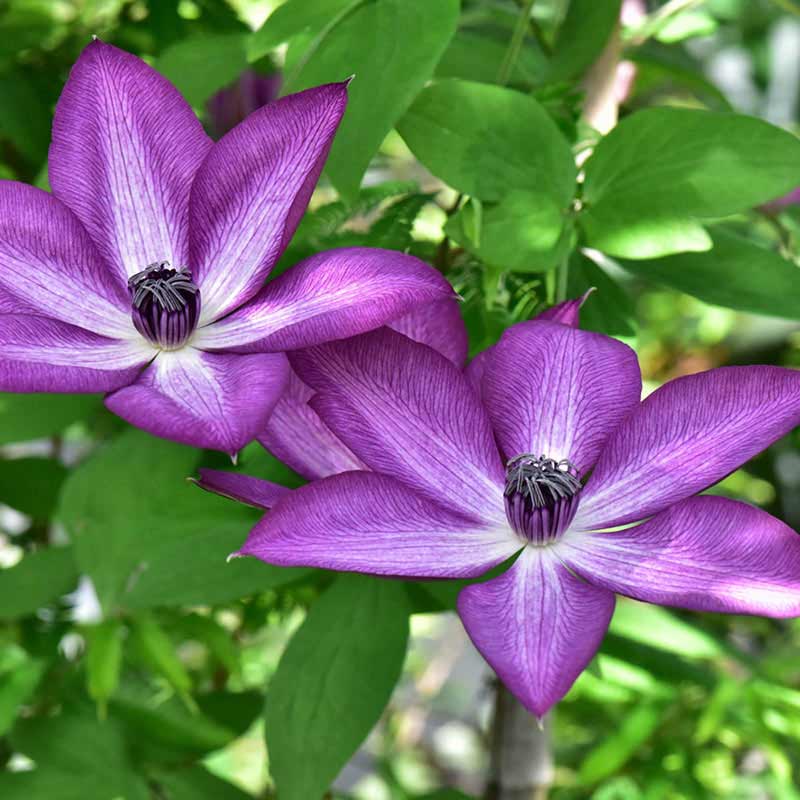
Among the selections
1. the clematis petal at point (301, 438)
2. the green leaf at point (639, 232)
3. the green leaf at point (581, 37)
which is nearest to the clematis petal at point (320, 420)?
the clematis petal at point (301, 438)

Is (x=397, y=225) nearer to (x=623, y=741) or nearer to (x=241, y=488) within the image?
(x=241, y=488)

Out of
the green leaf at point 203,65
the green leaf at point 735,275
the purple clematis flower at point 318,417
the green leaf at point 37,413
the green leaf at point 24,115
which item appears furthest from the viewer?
the green leaf at point 24,115

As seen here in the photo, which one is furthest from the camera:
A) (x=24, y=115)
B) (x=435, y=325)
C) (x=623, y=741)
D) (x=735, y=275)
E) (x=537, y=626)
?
(x=623, y=741)

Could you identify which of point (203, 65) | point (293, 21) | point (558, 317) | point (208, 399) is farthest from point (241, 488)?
point (203, 65)

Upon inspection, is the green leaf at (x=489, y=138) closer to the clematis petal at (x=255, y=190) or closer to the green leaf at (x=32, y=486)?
the clematis petal at (x=255, y=190)

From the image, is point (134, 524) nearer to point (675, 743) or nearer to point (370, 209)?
point (370, 209)

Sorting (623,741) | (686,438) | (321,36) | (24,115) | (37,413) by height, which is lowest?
(623,741)

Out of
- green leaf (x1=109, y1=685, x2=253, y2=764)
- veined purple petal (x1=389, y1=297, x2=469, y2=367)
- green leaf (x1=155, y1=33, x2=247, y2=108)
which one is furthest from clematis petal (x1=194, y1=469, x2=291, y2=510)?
green leaf (x1=109, y1=685, x2=253, y2=764)

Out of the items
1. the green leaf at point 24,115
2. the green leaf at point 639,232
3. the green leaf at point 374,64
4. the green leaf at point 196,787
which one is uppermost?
the green leaf at point 374,64
